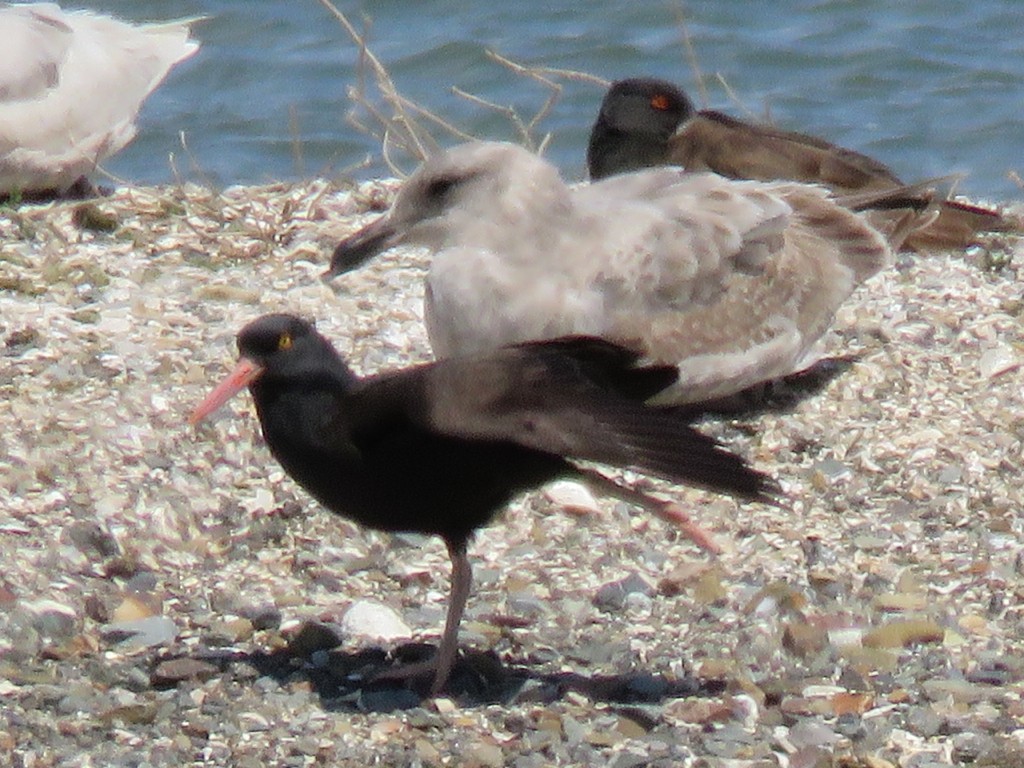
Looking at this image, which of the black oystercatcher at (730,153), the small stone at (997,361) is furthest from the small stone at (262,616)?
the black oystercatcher at (730,153)

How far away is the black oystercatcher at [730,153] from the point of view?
7453 mm

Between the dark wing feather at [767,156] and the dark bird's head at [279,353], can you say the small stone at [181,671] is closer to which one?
the dark bird's head at [279,353]

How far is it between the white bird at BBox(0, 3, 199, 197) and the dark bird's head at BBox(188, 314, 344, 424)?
3.49 meters

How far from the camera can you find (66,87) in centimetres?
863

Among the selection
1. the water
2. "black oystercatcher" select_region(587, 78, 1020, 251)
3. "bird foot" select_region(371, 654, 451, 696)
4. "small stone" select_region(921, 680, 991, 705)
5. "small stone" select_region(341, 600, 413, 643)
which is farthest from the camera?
the water

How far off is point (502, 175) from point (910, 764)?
7.67 ft

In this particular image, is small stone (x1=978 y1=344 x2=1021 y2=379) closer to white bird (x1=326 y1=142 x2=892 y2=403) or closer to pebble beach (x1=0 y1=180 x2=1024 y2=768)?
pebble beach (x1=0 y1=180 x2=1024 y2=768)

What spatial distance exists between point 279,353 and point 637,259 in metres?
1.67

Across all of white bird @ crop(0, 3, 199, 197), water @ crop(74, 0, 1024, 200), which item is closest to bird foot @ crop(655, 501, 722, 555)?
white bird @ crop(0, 3, 199, 197)

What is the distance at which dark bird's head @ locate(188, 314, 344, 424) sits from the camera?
15.8 ft

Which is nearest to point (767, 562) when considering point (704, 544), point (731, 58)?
point (704, 544)

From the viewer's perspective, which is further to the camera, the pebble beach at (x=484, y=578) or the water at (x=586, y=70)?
the water at (x=586, y=70)

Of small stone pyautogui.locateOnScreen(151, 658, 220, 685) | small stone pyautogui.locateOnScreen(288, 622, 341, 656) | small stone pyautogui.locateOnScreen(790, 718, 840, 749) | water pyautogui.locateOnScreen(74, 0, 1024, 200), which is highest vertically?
small stone pyautogui.locateOnScreen(790, 718, 840, 749)

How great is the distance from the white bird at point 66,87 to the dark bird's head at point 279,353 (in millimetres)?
3488
